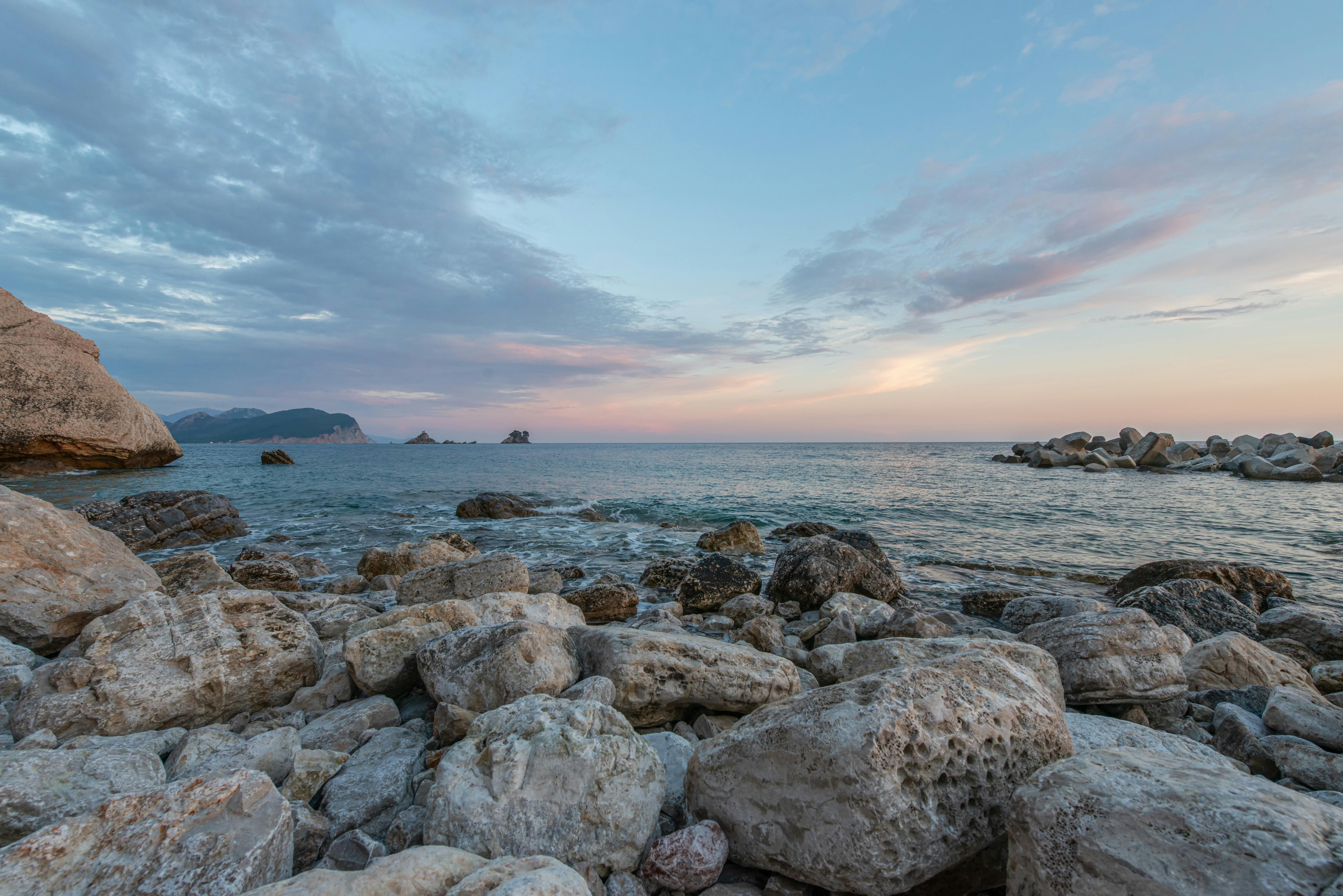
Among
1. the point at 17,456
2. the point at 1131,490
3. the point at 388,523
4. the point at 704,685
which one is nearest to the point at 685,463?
the point at 1131,490

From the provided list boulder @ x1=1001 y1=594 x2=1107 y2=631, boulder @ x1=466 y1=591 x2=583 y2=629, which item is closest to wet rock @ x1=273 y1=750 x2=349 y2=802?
boulder @ x1=466 y1=591 x2=583 y2=629

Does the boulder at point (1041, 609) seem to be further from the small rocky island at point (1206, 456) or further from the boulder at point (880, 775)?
the small rocky island at point (1206, 456)

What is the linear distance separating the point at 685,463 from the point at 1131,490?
46.1 meters

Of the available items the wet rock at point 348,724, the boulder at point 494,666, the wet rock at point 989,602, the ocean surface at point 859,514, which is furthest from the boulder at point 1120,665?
the wet rock at point 348,724

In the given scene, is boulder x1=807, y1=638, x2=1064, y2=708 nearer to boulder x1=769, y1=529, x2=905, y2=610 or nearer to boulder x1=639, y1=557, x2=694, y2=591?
boulder x1=769, y1=529, x2=905, y2=610

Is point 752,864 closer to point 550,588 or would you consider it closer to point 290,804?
point 290,804

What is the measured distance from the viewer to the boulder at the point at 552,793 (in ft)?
9.08

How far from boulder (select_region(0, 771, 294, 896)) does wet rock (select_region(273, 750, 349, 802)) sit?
86 cm

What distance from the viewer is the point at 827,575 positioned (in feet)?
35.8

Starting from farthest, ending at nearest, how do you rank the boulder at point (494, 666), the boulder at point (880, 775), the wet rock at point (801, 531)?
the wet rock at point (801, 531), the boulder at point (494, 666), the boulder at point (880, 775)

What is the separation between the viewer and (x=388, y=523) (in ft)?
69.1

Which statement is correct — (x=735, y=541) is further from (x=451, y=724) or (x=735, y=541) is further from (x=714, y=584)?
(x=451, y=724)

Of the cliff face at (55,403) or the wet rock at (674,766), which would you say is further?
the cliff face at (55,403)

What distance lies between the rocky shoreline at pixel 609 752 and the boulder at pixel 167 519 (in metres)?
10.7
